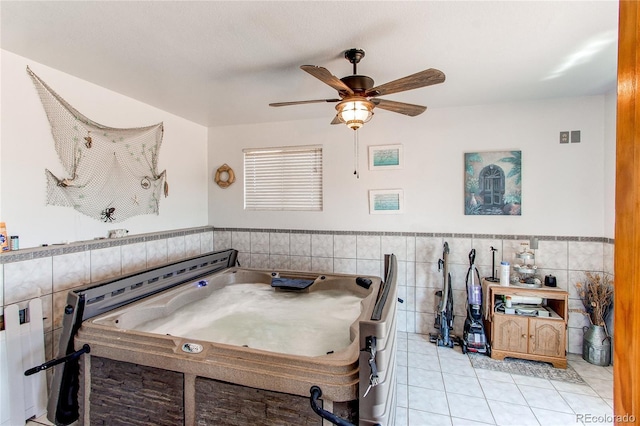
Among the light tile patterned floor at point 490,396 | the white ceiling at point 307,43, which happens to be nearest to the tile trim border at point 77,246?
the white ceiling at point 307,43

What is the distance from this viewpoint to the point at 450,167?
327 cm

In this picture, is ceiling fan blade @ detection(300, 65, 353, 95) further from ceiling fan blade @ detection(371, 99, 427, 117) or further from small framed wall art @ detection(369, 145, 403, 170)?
small framed wall art @ detection(369, 145, 403, 170)

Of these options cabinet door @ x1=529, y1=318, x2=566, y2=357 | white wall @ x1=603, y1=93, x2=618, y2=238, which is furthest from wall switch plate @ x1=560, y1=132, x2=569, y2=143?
cabinet door @ x1=529, y1=318, x2=566, y2=357

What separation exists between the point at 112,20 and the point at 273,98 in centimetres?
146

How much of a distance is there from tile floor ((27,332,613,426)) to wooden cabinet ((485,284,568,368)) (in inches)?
10.4

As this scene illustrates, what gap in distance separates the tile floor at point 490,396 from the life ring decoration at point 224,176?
280cm

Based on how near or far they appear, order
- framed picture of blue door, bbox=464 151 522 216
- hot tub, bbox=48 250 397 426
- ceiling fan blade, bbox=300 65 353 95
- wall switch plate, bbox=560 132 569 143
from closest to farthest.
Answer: hot tub, bbox=48 250 397 426
ceiling fan blade, bbox=300 65 353 95
wall switch plate, bbox=560 132 569 143
framed picture of blue door, bbox=464 151 522 216

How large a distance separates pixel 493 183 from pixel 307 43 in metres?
2.43

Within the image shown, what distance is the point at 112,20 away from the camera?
171cm

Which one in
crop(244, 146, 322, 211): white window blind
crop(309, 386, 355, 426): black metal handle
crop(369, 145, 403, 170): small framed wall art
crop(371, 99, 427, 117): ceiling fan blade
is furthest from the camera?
crop(244, 146, 322, 211): white window blind

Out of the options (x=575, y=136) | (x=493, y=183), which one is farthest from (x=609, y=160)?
(x=493, y=183)

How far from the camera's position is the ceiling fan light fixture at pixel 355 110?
6.52ft

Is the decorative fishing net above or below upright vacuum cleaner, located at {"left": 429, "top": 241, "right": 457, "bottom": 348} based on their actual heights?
above

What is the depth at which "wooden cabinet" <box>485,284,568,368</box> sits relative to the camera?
2.69 metres
